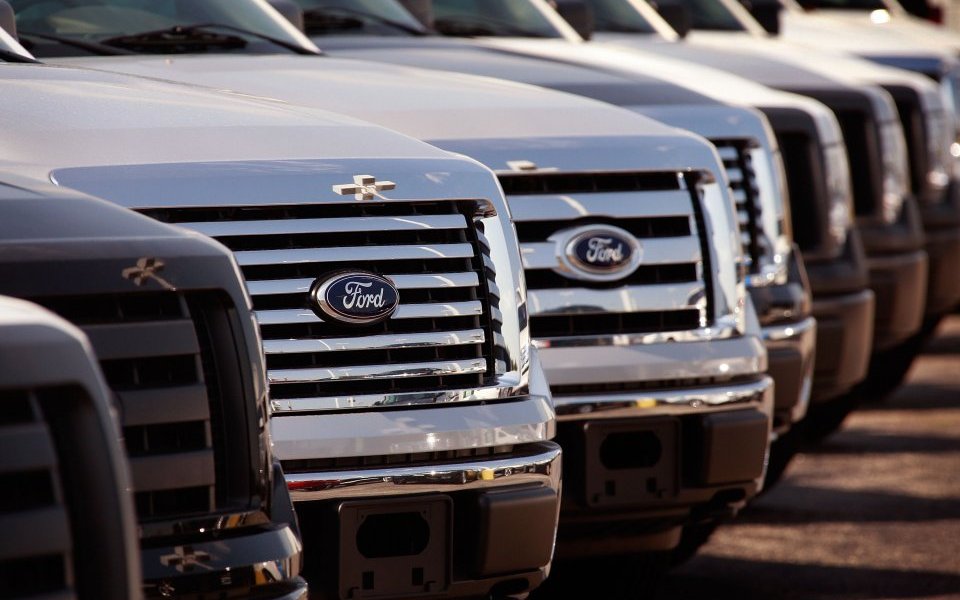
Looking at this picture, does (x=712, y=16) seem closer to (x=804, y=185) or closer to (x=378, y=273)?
(x=804, y=185)

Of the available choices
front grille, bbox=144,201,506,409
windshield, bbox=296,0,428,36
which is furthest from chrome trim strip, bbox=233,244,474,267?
windshield, bbox=296,0,428,36

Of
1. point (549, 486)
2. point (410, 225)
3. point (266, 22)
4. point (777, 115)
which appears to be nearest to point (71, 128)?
point (410, 225)

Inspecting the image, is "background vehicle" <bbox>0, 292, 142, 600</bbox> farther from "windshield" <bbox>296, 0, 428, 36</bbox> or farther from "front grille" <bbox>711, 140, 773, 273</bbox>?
"windshield" <bbox>296, 0, 428, 36</bbox>

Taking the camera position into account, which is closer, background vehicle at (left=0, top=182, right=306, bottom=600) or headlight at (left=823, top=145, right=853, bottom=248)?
background vehicle at (left=0, top=182, right=306, bottom=600)

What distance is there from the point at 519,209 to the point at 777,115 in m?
2.67

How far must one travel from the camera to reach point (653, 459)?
5.44m

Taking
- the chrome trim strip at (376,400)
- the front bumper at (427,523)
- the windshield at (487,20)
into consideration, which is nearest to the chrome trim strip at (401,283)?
the chrome trim strip at (376,400)

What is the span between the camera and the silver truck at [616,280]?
17.8 ft

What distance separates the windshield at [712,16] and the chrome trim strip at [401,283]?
22.9 feet

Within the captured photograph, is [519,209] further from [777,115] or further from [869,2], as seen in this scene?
[869,2]

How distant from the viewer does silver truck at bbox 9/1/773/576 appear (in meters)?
5.42

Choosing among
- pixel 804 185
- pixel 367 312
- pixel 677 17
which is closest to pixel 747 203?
pixel 804 185

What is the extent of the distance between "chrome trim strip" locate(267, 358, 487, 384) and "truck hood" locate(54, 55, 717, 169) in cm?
97

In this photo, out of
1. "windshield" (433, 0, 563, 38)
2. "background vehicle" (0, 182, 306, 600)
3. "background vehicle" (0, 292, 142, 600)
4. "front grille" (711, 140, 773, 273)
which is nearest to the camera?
"background vehicle" (0, 292, 142, 600)
